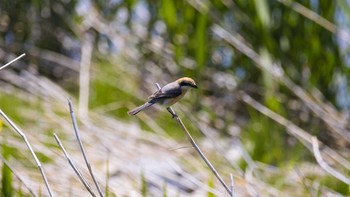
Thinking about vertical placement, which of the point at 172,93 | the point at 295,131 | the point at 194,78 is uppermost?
the point at 194,78

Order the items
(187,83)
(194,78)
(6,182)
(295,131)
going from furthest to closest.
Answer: (194,78) < (295,131) < (6,182) < (187,83)

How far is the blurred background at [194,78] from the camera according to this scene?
3637mm

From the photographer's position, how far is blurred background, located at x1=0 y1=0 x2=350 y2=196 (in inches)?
143

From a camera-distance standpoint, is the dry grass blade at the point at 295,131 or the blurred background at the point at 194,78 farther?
the blurred background at the point at 194,78

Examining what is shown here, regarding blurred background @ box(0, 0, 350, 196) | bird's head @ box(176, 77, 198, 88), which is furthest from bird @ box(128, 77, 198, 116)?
blurred background @ box(0, 0, 350, 196)

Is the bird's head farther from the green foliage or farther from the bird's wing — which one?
the green foliage

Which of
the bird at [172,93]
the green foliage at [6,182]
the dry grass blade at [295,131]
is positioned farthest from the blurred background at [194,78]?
the bird at [172,93]

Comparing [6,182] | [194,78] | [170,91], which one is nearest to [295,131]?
[194,78]

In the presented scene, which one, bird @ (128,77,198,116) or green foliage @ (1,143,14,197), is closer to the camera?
bird @ (128,77,198,116)

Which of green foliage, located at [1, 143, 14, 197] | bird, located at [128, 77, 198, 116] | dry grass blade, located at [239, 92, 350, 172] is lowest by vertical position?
bird, located at [128, 77, 198, 116]

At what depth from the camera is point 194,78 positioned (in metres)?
3.98

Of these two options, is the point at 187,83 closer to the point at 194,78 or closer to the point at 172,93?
the point at 172,93

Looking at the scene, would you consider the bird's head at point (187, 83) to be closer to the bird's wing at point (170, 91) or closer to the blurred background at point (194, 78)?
the bird's wing at point (170, 91)

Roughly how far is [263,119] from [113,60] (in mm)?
885
